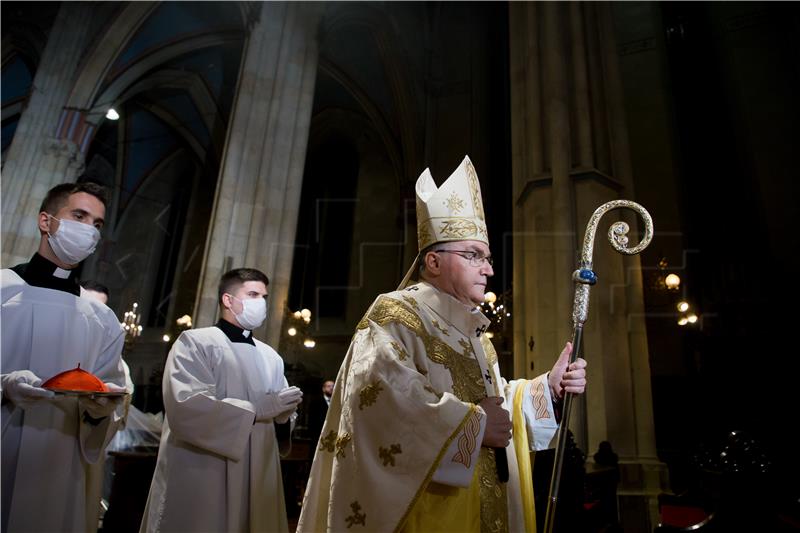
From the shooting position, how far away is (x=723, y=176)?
880 cm

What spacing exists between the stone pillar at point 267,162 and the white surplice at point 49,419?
453 cm

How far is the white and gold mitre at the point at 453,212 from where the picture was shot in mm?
1924

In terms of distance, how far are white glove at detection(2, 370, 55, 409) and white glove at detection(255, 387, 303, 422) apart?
97cm

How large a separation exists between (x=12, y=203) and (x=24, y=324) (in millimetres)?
10657

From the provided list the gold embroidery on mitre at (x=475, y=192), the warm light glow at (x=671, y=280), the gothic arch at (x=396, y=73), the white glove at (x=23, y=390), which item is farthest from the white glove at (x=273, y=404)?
the gothic arch at (x=396, y=73)

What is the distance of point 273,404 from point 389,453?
1.25 m

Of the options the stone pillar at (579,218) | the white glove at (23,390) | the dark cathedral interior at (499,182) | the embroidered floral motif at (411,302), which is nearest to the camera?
the white glove at (23,390)

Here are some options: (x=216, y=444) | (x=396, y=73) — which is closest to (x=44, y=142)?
(x=396, y=73)

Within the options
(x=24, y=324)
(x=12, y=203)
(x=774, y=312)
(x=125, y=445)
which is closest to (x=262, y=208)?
(x=125, y=445)

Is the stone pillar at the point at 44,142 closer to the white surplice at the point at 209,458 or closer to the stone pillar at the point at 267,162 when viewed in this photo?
the stone pillar at the point at 267,162

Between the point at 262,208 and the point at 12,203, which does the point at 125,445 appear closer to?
the point at 262,208

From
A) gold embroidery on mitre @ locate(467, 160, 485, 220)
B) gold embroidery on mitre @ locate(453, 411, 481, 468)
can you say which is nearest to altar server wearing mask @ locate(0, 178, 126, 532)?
gold embroidery on mitre @ locate(453, 411, 481, 468)

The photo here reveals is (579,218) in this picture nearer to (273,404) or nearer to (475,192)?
(475,192)

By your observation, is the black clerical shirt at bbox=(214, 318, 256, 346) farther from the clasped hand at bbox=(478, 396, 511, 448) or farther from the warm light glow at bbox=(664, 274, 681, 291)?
the warm light glow at bbox=(664, 274, 681, 291)
